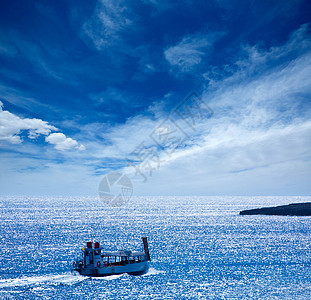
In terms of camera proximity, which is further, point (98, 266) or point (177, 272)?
point (177, 272)

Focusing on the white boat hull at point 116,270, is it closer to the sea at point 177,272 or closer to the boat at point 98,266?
the boat at point 98,266

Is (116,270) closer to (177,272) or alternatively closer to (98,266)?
(98,266)

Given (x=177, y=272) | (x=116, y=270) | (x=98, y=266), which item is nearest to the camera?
(x=98, y=266)

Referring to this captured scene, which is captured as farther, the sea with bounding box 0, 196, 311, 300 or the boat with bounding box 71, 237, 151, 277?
the boat with bounding box 71, 237, 151, 277

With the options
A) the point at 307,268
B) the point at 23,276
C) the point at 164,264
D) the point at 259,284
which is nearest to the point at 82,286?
the point at 23,276

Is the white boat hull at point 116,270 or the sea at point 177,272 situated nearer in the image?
the sea at point 177,272

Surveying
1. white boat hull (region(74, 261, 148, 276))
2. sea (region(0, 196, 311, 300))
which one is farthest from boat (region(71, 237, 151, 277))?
sea (region(0, 196, 311, 300))

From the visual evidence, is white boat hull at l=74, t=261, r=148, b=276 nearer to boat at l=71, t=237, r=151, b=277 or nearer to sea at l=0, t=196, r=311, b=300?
boat at l=71, t=237, r=151, b=277

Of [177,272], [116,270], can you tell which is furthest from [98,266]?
[177,272]

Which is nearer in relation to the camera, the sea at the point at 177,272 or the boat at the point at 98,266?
the sea at the point at 177,272

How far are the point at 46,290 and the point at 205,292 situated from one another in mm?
25357

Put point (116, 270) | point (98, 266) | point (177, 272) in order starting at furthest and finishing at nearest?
point (177, 272) < point (116, 270) < point (98, 266)

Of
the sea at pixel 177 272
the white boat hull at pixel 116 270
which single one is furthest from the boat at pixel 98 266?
the sea at pixel 177 272

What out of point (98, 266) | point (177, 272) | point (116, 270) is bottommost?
point (177, 272)
